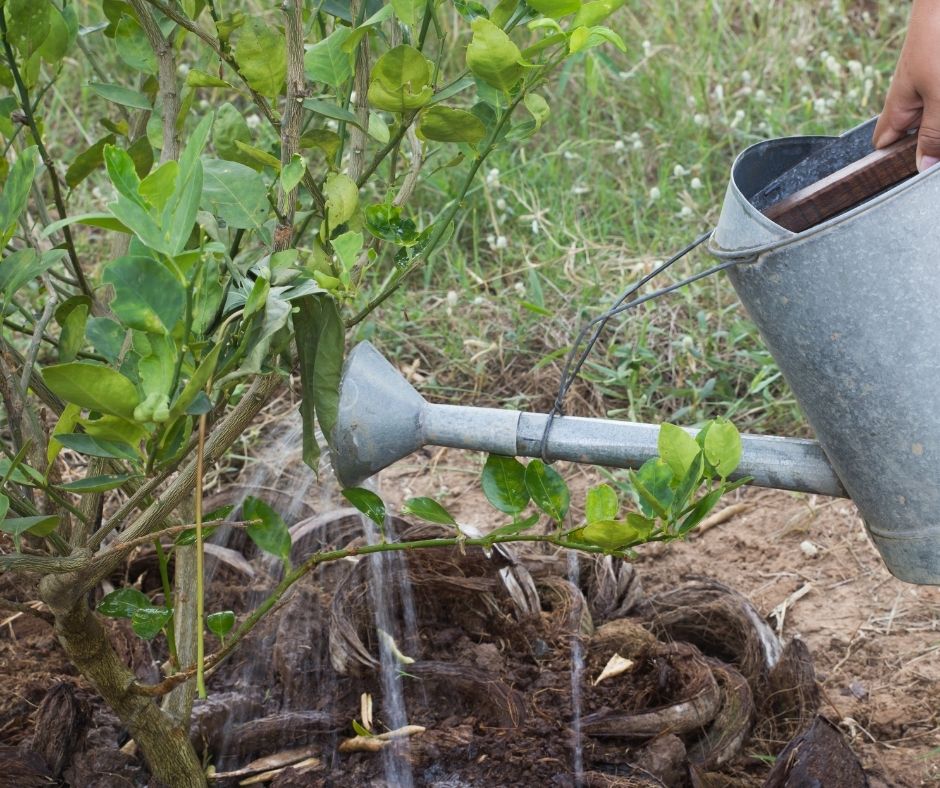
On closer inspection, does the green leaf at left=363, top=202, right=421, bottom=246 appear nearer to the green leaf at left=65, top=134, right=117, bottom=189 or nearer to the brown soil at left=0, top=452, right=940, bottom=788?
the green leaf at left=65, top=134, right=117, bottom=189

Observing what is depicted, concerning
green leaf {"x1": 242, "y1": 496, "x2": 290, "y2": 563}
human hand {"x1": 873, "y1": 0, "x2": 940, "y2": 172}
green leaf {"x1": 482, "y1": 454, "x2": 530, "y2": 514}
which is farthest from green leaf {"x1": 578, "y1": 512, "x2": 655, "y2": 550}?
human hand {"x1": 873, "y1": 0, "x2": 940, "y2": 172}

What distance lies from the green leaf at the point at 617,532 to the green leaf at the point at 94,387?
1.46 feet

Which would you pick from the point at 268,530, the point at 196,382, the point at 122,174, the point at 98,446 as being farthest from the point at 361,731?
the point at 122,174

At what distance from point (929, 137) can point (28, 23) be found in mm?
911

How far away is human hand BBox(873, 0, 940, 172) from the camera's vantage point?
3.45ft

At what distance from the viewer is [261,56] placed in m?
0.96

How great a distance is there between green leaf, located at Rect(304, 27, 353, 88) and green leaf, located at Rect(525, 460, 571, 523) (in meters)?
0.43

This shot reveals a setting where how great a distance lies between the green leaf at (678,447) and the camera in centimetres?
100

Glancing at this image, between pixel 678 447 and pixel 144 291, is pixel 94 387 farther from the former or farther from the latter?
pixel 678 447

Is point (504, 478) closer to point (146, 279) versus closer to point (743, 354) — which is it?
point (146, 279)

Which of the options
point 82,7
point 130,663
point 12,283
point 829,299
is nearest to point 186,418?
point 12,283

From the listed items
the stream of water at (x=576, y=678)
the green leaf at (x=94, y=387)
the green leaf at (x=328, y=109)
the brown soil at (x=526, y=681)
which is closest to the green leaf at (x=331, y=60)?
the green leaf at (x=328, y=109)

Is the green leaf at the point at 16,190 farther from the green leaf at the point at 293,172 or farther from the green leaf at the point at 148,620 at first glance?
the green leaf at the point at 148,620

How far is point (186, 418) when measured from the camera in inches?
32.8
